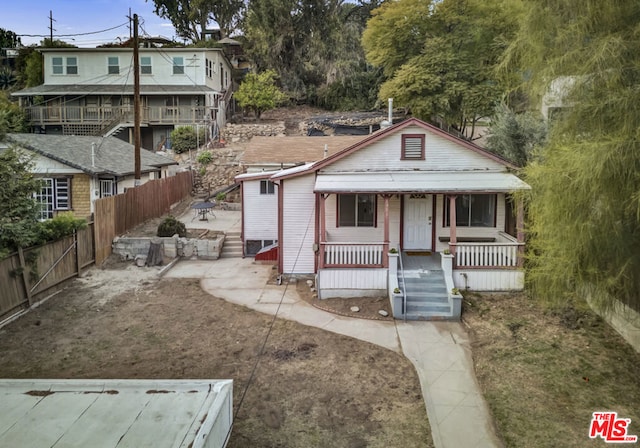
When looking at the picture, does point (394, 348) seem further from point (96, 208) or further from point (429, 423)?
point (96, 208)

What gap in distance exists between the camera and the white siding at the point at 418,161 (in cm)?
1451

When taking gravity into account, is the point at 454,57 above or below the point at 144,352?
above

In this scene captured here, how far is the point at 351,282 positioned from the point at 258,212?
19.0ft

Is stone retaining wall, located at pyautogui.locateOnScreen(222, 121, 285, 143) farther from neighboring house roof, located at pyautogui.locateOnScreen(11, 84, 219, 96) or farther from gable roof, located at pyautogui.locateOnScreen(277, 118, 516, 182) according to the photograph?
gable roof, located at pyautogui.locateOnScreen(277, 118, 516, 182)

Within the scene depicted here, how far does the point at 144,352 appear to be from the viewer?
9.52m

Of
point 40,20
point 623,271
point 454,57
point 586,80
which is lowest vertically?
point 623,271

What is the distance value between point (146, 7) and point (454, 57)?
35.8m

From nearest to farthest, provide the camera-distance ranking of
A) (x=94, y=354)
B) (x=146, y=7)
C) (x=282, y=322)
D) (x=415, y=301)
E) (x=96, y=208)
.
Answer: (x=94, y=354) < (x=282, y=322) < (x=415, y=301) < (x=96, y=208) < (x=146, y=7)

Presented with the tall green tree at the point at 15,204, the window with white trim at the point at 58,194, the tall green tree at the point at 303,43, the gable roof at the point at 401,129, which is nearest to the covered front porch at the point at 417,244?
the gable roof at the point at 401,129

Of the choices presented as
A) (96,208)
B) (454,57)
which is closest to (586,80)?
(96,208)

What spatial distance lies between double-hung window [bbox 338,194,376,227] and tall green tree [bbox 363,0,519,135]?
1465 centimetres

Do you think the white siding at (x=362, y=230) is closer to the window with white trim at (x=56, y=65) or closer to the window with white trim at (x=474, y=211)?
the window with white trim at (x=474, y=211)

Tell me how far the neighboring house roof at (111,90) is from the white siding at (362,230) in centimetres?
2313

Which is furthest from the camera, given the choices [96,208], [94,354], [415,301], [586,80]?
[96,208]
